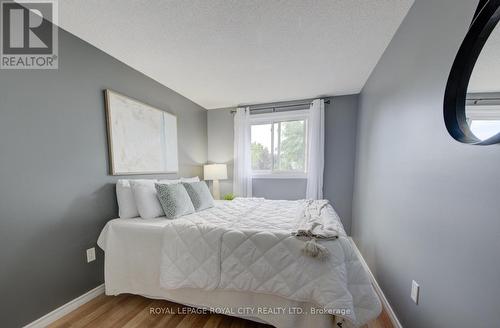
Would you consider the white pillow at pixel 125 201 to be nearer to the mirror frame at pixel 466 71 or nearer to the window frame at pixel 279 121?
the window frame at pixel 279 121

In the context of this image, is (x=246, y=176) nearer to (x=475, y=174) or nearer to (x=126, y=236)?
(x=126, y=236)

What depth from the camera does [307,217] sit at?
1.63 m

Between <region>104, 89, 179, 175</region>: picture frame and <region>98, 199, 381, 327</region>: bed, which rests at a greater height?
<region>104, 89, 179, 175</region>: picture frame

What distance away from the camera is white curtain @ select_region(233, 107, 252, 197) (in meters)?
3.34

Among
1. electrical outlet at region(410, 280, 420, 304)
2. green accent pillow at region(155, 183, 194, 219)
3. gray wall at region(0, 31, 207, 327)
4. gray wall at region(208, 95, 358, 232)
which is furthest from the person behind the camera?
gray wall at region(208, 95, 358, 232)

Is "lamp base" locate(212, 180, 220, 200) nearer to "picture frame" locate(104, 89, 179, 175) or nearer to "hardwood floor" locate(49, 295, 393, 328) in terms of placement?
"picture frame" locate(104, 89, 179, 175)

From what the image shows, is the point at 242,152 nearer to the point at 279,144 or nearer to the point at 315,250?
the point at 279,144

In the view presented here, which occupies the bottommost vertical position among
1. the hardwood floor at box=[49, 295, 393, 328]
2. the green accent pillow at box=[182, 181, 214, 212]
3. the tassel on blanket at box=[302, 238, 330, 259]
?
the hardwood floor at box=[49, 295, 393, 328]

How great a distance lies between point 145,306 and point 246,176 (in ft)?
7.42

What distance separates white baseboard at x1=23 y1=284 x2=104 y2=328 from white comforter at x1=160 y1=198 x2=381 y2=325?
84 centimetres

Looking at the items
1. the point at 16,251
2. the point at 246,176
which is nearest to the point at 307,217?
the point at 246,176

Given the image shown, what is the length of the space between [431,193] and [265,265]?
112 centimetres

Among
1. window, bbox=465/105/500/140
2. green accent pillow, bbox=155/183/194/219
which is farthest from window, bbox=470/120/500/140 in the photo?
green accent pillow, bbox=155/183/194/219

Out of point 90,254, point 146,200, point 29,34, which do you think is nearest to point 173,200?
point 146,200
